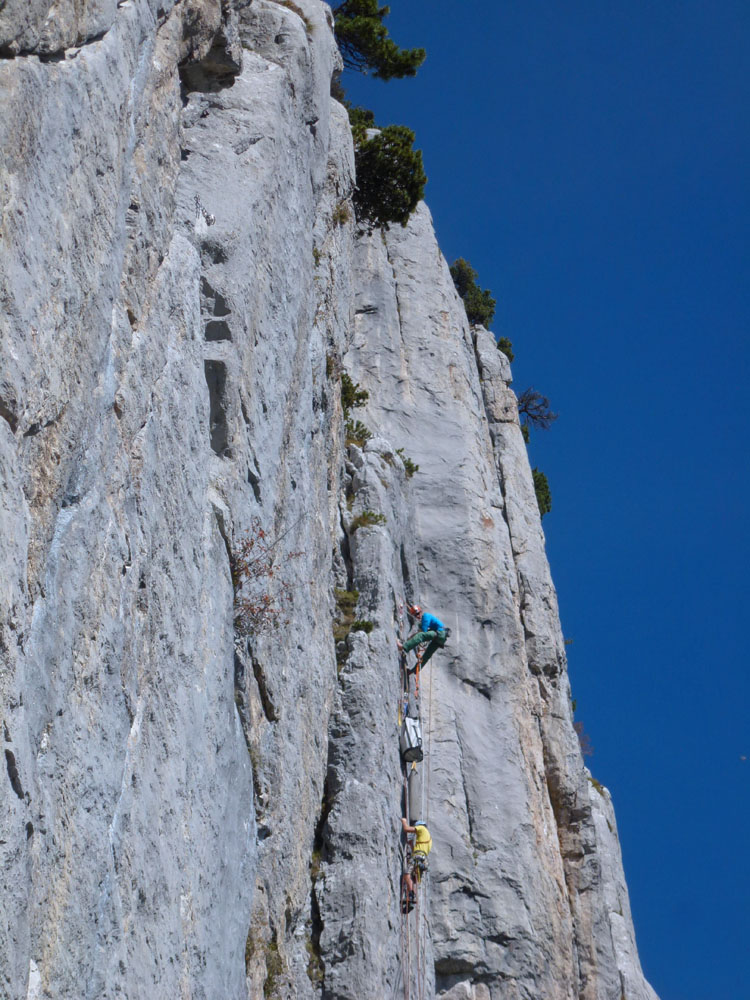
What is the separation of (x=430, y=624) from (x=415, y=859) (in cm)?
442

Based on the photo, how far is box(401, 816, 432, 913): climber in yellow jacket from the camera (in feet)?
56.2

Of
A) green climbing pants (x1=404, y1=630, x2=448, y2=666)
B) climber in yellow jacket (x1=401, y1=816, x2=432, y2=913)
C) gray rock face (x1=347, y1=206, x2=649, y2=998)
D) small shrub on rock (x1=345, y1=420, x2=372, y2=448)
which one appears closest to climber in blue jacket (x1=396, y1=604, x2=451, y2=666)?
green climbing pants (x1=404, y1=630, x2=448, y2=666)

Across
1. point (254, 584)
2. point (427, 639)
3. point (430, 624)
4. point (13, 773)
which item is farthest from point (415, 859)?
point (13, 773)

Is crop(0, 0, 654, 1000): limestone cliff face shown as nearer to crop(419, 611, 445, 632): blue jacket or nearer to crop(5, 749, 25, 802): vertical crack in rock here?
crop(5, 749, 25, 802): vertical crack in rock

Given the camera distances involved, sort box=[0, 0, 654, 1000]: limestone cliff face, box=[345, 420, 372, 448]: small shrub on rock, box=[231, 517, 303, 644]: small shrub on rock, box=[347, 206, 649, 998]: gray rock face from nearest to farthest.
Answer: box=[0, 0, 654, 1000]: limestone cliff face, box=[231, 517, 303, 644]: small shrub on rock, box=[347, 206, 649, 998]: gray rock face, box=[345, 420, 372, 448]: small shrub on rock

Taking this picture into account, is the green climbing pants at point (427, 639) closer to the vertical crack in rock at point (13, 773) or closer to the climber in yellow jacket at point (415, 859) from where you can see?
the climber in yellow jacket at point (415, 859)

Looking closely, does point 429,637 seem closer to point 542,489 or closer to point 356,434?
point 356,434

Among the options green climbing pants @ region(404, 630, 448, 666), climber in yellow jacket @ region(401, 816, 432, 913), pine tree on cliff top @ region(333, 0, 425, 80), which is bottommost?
climber in yellow jacket @ region(401, 816, 432, 913)

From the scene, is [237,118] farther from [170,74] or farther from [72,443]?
[72,443]

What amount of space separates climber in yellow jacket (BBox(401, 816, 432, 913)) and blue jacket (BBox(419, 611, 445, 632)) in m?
3.55

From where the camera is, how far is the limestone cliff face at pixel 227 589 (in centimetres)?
743

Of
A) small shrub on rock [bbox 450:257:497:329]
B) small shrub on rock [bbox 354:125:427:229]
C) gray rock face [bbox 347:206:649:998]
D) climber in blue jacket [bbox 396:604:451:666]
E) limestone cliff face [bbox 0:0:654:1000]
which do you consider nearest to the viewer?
limestone cliff face [bbox 0:0:654:1000]

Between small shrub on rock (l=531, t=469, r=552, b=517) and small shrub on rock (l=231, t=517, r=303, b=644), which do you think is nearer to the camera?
small shrub on rock (l=231, t=517, r=303, b=644)

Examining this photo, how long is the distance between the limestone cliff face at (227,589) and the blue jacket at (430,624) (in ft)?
3.65
